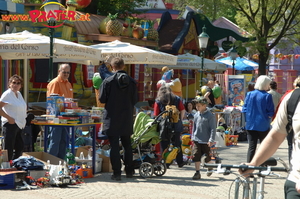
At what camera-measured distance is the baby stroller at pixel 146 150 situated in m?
9.90

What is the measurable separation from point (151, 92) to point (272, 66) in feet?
123

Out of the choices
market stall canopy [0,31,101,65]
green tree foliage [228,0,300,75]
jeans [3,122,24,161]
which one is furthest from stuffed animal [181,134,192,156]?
green tree foliage [228,0,300,75]

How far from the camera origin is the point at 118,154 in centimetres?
962

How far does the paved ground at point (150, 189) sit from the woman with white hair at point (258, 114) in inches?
29.3

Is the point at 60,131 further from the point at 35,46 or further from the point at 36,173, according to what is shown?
the point at 35,46

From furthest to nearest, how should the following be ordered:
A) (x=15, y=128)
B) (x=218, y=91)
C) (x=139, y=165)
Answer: (x=218, y=91)
(x=139, y=165)
(x=15, y=128)

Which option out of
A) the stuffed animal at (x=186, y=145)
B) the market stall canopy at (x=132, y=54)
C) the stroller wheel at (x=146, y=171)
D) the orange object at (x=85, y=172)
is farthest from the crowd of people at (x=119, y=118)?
the market stall canopy at (x=132, y=54)

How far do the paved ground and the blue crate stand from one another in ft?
0.72

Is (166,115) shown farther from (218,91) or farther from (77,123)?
(218,91)

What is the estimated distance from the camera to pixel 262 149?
3883 mm

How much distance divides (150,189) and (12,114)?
2514mm

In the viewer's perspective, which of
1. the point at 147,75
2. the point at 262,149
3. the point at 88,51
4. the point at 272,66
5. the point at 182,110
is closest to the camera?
the point at 262,149

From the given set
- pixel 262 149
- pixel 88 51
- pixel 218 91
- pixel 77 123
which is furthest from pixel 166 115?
pixel 218 91

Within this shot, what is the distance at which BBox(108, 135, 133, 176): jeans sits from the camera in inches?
375
